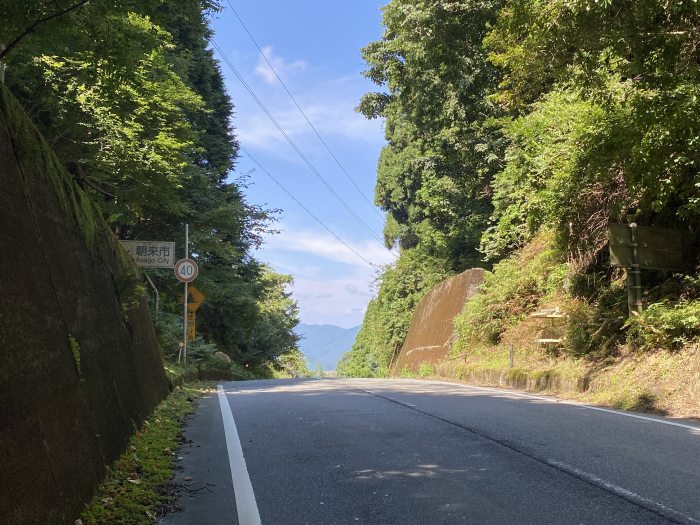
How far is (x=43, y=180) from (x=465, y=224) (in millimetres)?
24197

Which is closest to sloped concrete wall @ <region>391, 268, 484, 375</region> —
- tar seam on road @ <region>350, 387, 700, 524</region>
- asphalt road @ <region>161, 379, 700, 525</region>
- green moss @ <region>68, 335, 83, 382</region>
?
asphalt road @ <region>161, 379, 700, 525</region>

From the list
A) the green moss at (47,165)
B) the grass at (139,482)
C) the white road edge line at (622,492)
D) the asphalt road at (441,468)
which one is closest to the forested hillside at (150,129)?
the green moss at (47,165)

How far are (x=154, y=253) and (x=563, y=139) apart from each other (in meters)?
10.1

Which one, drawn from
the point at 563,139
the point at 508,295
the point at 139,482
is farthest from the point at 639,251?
the point at 139,482

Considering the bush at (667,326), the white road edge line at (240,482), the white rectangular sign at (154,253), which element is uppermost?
the white rectangular sign at (154,253)

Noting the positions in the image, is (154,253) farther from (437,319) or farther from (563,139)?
(437,319)

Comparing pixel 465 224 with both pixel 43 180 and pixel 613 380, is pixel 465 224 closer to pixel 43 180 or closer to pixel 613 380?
pixel 613 380

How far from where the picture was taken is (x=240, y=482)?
4.85m

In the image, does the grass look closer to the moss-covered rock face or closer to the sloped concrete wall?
the moss-covered rock face

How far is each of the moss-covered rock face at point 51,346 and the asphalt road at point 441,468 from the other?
878 mm

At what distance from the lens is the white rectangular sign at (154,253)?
564 inches

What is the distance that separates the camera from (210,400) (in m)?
11.4

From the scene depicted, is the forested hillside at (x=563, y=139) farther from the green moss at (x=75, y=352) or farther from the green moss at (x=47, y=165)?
the green moss at (x=75, y=352)

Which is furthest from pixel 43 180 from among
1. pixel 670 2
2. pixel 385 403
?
pixel 670 2
